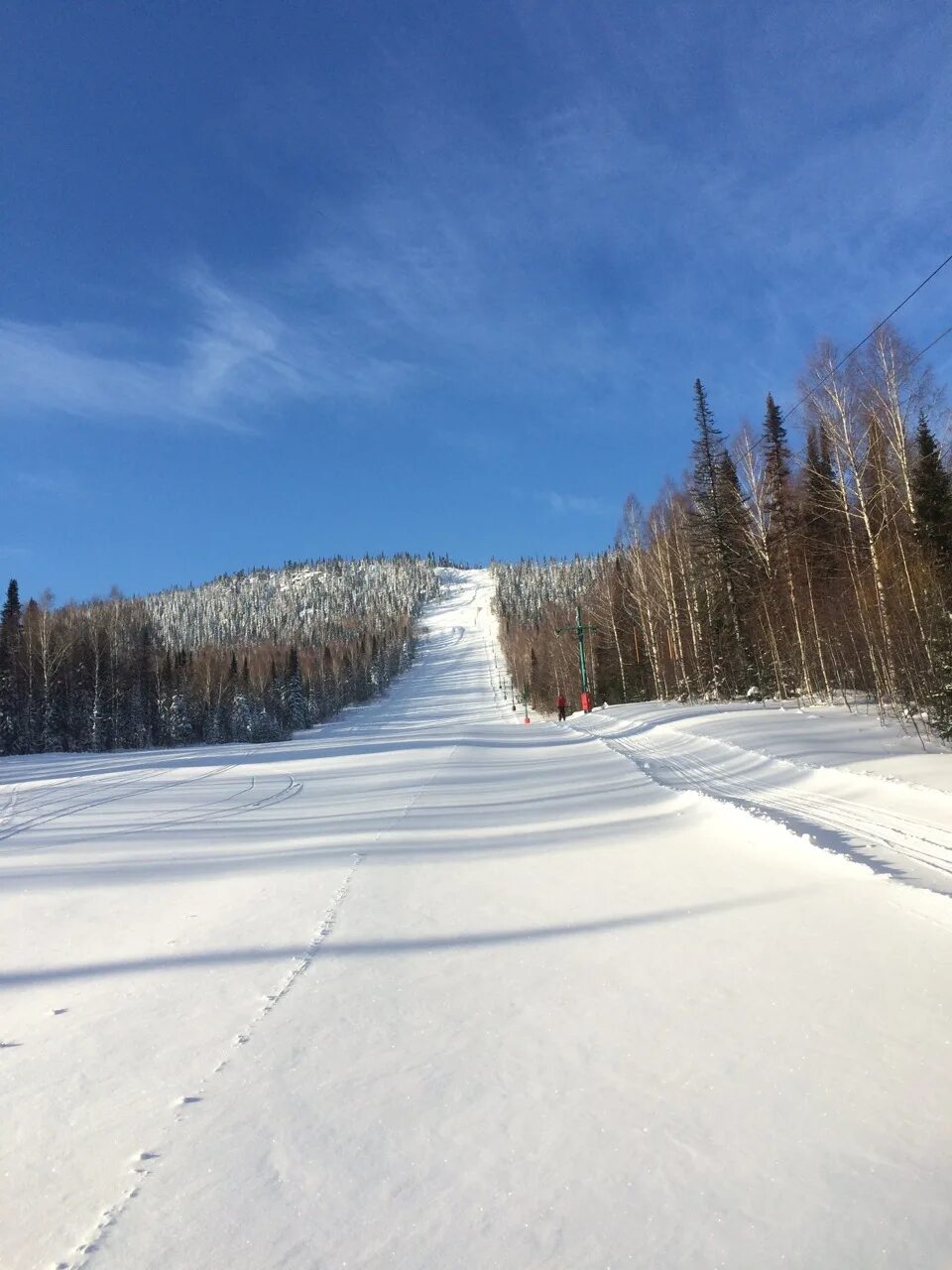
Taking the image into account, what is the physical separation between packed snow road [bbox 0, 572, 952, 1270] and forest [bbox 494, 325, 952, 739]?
8713 millimetres

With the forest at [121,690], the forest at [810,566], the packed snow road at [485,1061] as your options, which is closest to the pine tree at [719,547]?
the forest at [810,566]

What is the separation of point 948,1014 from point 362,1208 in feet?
8.86

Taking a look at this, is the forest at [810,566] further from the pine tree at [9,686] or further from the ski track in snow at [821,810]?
the pine tree at [9,686]

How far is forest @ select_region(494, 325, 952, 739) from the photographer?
52.9 ft

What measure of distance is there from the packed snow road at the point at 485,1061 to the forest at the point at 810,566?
8713 millimetres

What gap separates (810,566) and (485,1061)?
2260cm

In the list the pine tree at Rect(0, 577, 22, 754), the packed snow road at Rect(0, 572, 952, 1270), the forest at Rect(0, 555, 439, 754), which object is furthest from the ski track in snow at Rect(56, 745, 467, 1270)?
the forest at Rect(0, 555, 439, 754)

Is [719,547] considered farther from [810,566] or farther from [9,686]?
[9,686]

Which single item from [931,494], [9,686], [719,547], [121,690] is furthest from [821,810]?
[121,690]

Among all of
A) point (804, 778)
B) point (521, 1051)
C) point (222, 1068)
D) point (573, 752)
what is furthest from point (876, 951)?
point (573, 752)

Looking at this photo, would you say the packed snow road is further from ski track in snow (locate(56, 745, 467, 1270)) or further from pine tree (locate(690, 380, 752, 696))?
pine tree (locate(690, 380, 752, 696))

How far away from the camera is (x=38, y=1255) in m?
2.05

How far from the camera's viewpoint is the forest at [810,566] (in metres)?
16.1

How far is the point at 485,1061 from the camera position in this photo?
3.03 m
